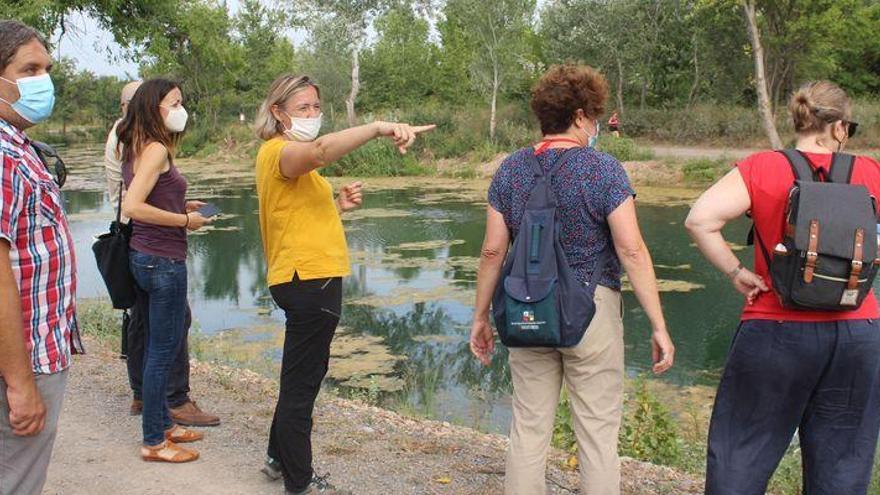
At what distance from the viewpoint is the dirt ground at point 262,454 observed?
3.42 m

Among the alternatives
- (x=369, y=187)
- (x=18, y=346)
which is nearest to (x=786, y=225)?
(x=18, y=346)

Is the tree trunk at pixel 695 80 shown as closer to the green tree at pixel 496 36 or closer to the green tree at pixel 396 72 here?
the green tree at pixel 496 36

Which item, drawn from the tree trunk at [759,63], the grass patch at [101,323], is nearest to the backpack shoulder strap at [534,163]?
the grass patch at [101,323]

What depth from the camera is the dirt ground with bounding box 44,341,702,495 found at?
3418 millimetres

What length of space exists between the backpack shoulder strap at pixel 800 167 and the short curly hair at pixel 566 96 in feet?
1.94

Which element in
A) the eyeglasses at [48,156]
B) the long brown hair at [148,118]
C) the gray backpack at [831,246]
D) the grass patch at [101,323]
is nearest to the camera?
the eyeglasses at [48,156]

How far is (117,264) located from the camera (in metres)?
3.59

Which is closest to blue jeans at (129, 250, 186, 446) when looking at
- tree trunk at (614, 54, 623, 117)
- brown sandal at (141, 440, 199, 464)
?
brown sandal at (141, 440, 199, 464)

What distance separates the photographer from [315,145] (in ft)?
8.92

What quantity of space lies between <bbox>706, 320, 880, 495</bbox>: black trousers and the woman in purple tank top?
2.16 meters

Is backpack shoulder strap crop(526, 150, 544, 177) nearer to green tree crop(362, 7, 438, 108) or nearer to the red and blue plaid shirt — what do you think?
the red and blue plaid shirt

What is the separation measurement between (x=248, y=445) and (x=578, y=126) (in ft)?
7.01

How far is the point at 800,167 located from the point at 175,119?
242 cm

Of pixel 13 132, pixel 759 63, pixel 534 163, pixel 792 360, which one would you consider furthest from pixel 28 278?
pixel 759 63
